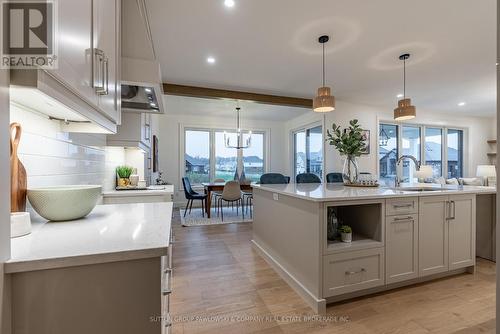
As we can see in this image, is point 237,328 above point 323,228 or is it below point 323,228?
below

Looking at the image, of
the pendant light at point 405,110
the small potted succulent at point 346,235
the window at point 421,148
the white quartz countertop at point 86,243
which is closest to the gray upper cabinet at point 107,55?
the white quartz countertop at point 86,243

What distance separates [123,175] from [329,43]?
3.00 meters

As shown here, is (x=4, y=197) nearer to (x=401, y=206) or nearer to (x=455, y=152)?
(x=401, y=206)

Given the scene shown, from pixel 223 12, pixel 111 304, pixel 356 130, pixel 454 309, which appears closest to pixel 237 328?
pixel 111 304

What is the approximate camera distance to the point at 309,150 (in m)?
6.59

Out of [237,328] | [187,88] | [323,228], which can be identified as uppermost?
[187,88]

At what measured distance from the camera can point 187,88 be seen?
422 cm

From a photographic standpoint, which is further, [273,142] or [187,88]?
[273,142]

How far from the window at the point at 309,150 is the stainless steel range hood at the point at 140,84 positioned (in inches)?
184

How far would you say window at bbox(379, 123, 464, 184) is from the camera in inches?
233

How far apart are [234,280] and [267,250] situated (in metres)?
0.59

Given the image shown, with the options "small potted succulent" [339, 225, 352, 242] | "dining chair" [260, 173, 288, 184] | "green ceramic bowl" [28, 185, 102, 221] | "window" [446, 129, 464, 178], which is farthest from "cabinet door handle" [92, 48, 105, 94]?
"window" [446, 129, 464, 178]

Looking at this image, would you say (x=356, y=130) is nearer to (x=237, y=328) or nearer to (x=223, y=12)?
(x=223, y=12)

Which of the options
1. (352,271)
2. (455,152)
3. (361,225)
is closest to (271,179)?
(361,225)
